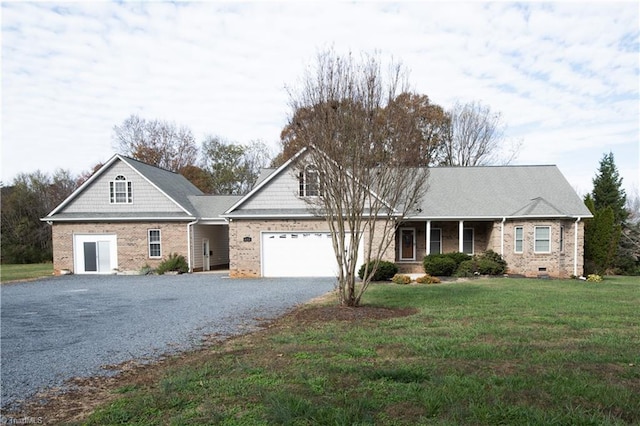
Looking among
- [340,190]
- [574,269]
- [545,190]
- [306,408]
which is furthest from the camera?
[545,190]

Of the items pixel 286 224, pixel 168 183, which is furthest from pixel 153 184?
pixel 286 224

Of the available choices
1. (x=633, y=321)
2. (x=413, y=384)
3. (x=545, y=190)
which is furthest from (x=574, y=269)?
(x=413, y=384)

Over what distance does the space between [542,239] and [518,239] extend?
1.02m

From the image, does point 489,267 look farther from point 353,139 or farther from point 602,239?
point 353,139

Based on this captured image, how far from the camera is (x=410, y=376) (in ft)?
17.7

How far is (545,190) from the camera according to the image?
22.3m

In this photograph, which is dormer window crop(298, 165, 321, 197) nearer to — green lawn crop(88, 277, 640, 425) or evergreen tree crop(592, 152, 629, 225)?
green lawn crop(88, 277, 640, 425)

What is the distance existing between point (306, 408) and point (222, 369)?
77.4 inches

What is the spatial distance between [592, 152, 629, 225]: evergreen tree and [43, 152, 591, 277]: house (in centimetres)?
500

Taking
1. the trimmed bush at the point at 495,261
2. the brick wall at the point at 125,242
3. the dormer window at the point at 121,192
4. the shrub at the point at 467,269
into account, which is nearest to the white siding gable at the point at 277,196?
the brick wall at the point at 125,242

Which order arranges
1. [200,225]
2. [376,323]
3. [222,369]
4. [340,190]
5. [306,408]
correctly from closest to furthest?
[306,408] < [222,369] < [376,323] < [340,190] < [200,225]

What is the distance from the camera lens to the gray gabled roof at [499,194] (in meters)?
20.6

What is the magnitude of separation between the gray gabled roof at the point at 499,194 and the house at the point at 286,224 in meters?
0.05

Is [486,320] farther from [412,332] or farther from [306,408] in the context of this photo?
[306,408]
